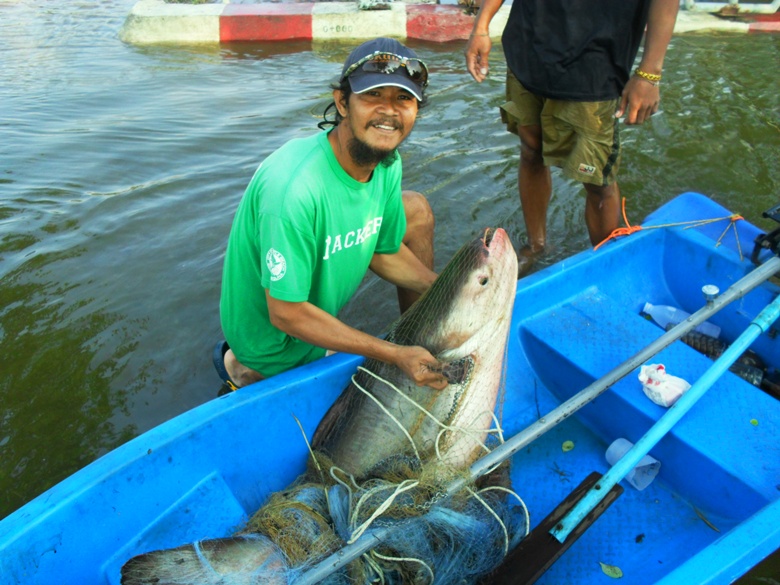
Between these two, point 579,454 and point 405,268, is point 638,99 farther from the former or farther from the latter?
point 579,454

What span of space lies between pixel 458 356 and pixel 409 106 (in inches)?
41.9

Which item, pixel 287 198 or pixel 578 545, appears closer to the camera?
pixel 287 198

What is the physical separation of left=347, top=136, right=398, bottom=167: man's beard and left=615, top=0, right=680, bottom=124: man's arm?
5.42ft

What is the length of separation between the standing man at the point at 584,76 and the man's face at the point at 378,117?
151cm

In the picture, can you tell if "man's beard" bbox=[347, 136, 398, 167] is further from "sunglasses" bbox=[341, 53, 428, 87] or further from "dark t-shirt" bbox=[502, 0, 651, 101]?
"dark t-shirt" bbox=[502, 0, 651, 101]

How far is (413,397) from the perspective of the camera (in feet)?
8.64

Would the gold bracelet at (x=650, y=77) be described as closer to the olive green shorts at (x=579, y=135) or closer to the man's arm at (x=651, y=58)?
the man's arm at (x=651, y=58)

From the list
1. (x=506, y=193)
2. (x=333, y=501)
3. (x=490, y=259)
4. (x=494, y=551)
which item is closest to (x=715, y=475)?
(x=494, y=551)

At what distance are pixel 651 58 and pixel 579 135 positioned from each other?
0.58 m

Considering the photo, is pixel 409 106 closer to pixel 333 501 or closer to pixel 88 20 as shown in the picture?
pixel 333 501

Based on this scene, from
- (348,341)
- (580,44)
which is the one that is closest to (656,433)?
(348,341)

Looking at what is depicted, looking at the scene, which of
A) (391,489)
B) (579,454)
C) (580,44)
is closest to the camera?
(391,489)

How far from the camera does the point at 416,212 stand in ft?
12.2

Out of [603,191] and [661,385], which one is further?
[603,191]
